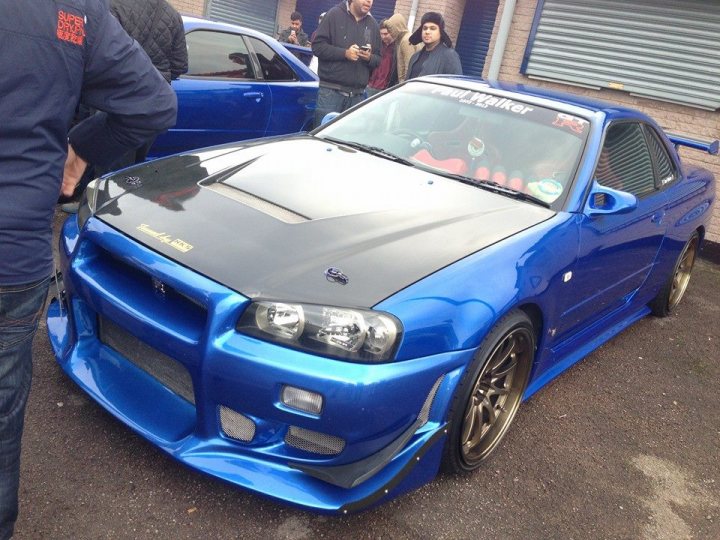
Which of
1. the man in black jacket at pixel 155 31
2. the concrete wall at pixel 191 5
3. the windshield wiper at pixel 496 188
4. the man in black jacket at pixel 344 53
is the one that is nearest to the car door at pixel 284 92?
the man in black jacket at pixel 344 53

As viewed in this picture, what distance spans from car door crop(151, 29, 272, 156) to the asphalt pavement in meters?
2.56

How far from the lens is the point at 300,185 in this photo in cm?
276

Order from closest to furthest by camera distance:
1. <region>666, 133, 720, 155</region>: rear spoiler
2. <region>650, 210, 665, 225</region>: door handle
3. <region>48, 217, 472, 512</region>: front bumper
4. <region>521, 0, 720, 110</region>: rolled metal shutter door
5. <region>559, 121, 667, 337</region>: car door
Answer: <region>48, 217, 472, 512</region>: front bumper < <region>559, 121, 667, 337</region>: car door < <region>650, 210, 665, 225</region>: door handle < <region>666, 133, 720, 155</region>: rear spoiler < <region>521, 0, 720, 110</region>: rolled metal shutter door

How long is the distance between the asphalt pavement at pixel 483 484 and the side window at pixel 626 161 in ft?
3.52

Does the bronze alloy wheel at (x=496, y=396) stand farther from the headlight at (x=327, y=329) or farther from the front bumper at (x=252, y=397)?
the headlight at (x=327, y=329)

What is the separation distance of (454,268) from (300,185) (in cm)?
84

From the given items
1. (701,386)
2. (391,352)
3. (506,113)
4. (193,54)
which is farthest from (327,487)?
(193,54)

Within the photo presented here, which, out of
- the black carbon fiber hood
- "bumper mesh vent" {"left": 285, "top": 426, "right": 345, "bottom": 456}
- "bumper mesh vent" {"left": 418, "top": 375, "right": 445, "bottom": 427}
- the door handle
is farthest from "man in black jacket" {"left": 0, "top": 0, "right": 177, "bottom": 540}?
the door handle

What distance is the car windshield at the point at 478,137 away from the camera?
306 cm

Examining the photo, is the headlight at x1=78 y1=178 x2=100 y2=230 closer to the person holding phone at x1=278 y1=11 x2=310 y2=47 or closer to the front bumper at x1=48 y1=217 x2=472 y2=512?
the front bumper at x1=48 y1=217 x2=472 y2=512

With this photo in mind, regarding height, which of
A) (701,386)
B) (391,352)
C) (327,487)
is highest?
(391,352)

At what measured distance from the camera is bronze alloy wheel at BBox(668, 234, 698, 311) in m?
4.69

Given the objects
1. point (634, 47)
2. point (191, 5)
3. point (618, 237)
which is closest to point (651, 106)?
point (634, 47)

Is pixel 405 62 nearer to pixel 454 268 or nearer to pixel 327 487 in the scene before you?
pixel 454 268
